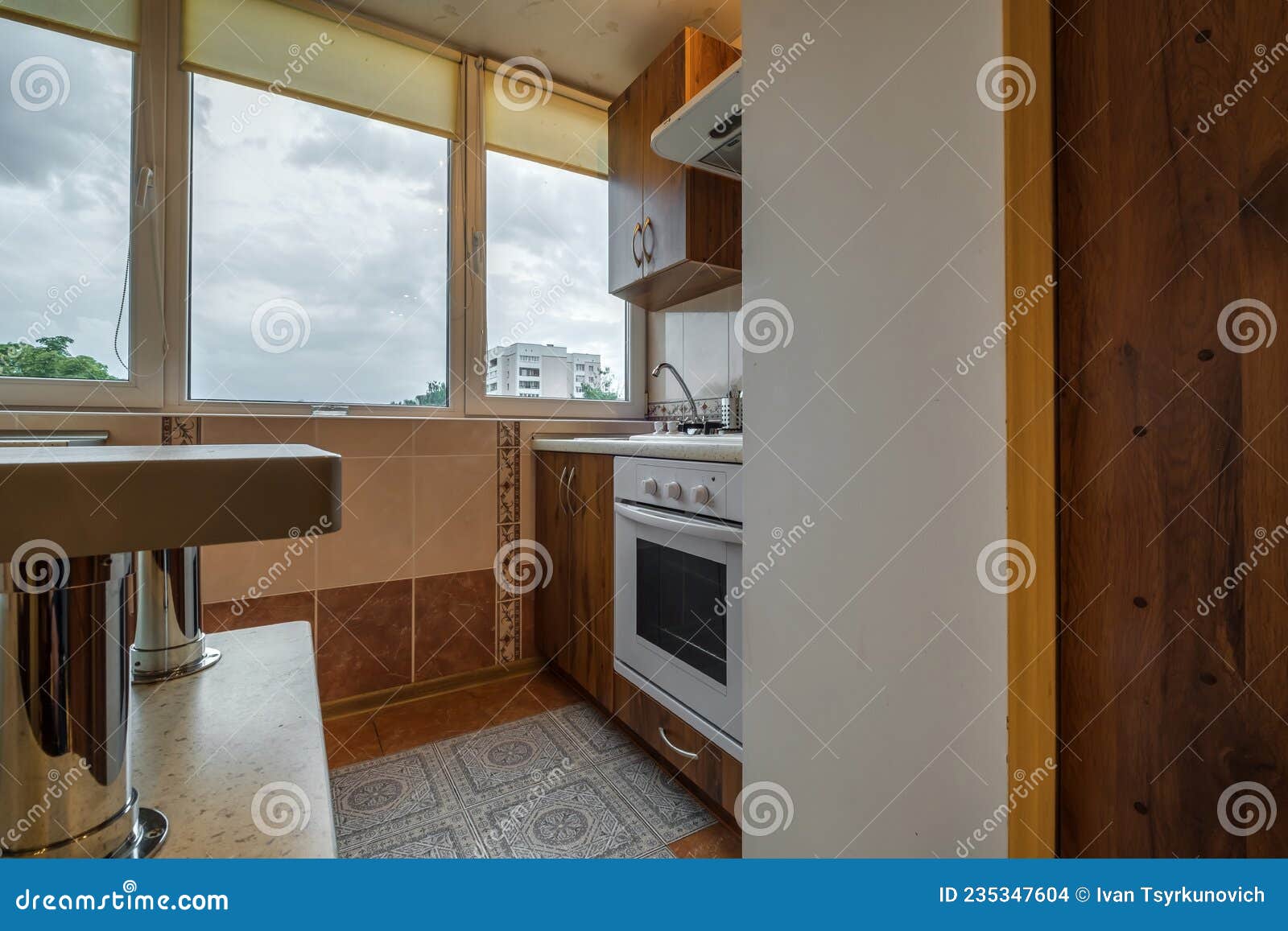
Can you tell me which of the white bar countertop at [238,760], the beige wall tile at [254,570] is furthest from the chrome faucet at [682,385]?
the white bar countertop at [238,760]

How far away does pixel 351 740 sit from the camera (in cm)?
176

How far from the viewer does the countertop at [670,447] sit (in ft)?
4.04

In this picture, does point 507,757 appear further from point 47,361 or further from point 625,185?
point 625,185

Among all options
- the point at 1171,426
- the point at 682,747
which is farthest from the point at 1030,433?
the point at 682,747

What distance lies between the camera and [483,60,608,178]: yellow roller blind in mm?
2275

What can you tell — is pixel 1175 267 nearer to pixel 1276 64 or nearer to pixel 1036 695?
pixel 1276 64

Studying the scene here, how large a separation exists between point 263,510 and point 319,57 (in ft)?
7.72

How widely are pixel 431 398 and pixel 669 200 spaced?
1.17m

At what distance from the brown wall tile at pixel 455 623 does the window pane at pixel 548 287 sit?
780 mm

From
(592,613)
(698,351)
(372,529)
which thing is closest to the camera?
(592,613)

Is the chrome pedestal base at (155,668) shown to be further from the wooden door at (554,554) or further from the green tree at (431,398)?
the green tree at (431,398)

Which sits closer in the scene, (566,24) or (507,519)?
(566,24)

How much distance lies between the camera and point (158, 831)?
0.49 meters
